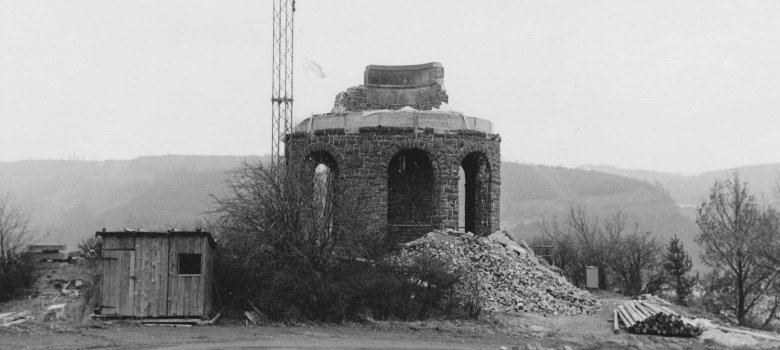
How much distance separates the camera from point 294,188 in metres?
22.7

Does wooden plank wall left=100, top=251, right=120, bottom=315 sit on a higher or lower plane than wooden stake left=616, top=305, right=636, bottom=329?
higher

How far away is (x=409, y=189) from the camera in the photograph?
1181 inches

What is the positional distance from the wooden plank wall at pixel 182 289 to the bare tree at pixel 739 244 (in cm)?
2579

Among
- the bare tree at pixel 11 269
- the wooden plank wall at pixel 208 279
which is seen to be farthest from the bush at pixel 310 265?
the bare tree at pixel 11 269

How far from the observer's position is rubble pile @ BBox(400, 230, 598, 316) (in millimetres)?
23891

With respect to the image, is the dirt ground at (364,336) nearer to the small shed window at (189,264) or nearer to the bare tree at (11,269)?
the small shed window at (189,264)

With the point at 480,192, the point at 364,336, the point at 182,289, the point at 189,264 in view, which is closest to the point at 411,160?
the point at 480,192

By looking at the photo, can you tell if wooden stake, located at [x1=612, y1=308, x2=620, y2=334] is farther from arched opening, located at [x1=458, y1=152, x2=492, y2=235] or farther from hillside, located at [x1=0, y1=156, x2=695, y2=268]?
hillside, located at [x1=0, y1=156, x2=695, y2=268]

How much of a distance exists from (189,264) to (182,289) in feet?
2.39

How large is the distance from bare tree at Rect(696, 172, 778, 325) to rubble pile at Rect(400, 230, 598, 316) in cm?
1547

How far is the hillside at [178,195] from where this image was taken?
89375 mm

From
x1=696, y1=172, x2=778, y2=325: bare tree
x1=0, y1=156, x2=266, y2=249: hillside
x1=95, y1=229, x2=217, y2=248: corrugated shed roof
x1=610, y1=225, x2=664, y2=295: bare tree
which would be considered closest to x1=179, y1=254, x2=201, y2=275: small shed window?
x1=95, y1=229, x2=217, y2=248: corrugated shed roof

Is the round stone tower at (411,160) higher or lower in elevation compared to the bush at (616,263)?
higher

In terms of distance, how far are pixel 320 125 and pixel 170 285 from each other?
8.23 meters
